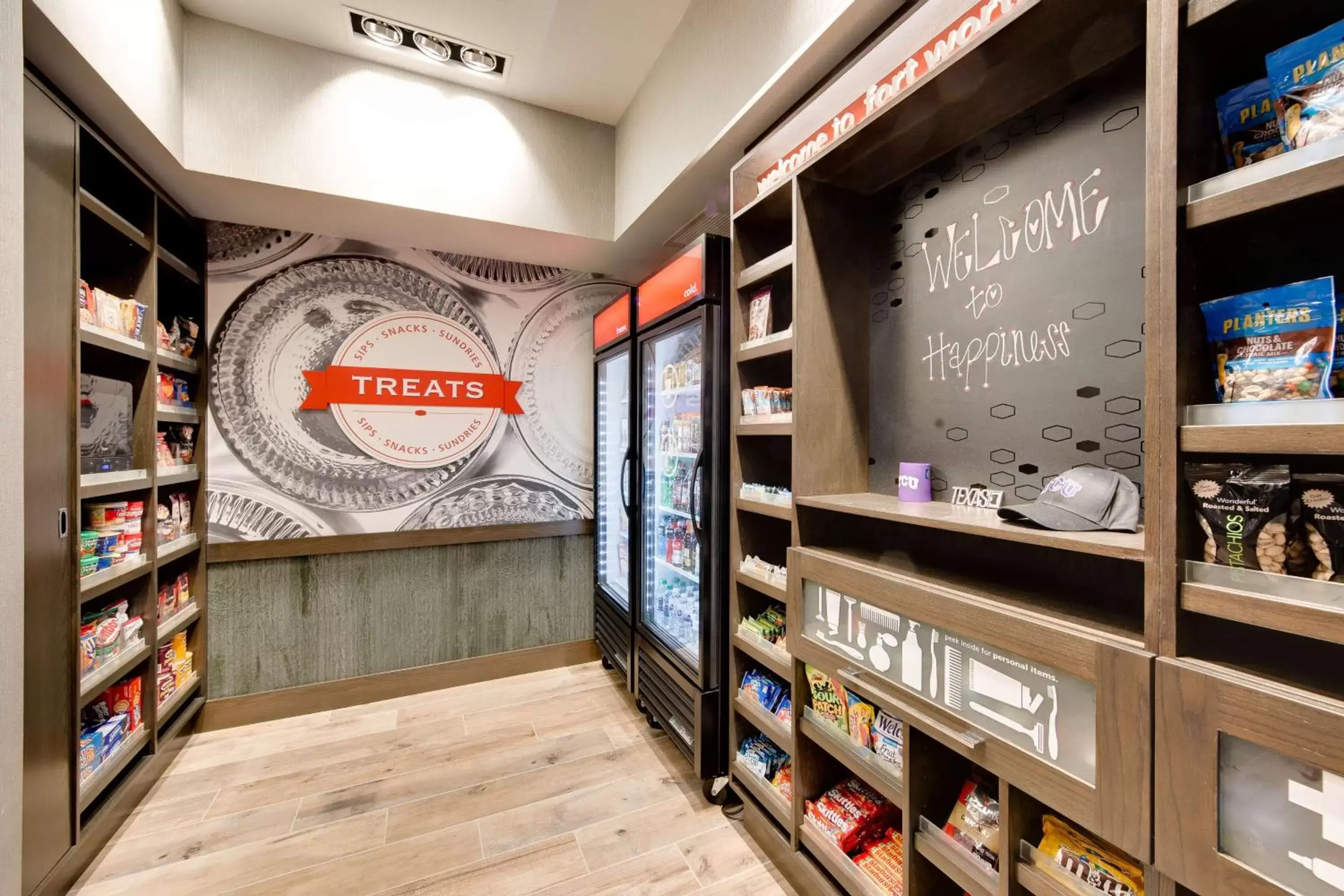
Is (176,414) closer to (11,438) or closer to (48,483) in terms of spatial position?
(48,483)

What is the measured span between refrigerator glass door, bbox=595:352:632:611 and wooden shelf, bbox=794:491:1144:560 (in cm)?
184

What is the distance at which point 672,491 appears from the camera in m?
2.70

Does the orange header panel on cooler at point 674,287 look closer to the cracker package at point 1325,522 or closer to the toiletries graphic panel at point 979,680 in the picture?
the toiletries graphic panel at point 979,680

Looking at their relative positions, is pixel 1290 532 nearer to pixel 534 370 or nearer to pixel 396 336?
pixel 534 370

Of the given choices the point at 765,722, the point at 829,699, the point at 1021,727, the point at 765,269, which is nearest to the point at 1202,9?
the point at 765,269

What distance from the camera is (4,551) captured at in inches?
51.9

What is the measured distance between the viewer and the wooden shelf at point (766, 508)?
1779 millimetres

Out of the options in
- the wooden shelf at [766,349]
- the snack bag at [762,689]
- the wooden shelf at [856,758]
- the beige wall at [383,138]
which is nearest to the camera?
the wooden shelf at [856,758]

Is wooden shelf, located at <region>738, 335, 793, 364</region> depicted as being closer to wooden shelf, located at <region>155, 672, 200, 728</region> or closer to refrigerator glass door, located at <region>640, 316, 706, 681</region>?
refrigerator glass door, located at <region>640, 316, 706, 681</region>

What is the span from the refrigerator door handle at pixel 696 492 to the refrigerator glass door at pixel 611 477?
45.6 inches

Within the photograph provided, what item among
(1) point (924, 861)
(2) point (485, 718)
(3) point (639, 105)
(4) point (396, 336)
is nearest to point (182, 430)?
(4) point (396, 336)

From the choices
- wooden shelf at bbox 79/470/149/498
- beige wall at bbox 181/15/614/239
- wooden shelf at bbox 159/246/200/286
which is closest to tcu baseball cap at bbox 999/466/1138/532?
beige wall at bbox 181/15/614/239

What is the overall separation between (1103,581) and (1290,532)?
0.47 m

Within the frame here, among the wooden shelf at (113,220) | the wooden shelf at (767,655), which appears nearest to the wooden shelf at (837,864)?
the wooden shelf at (767,655)
